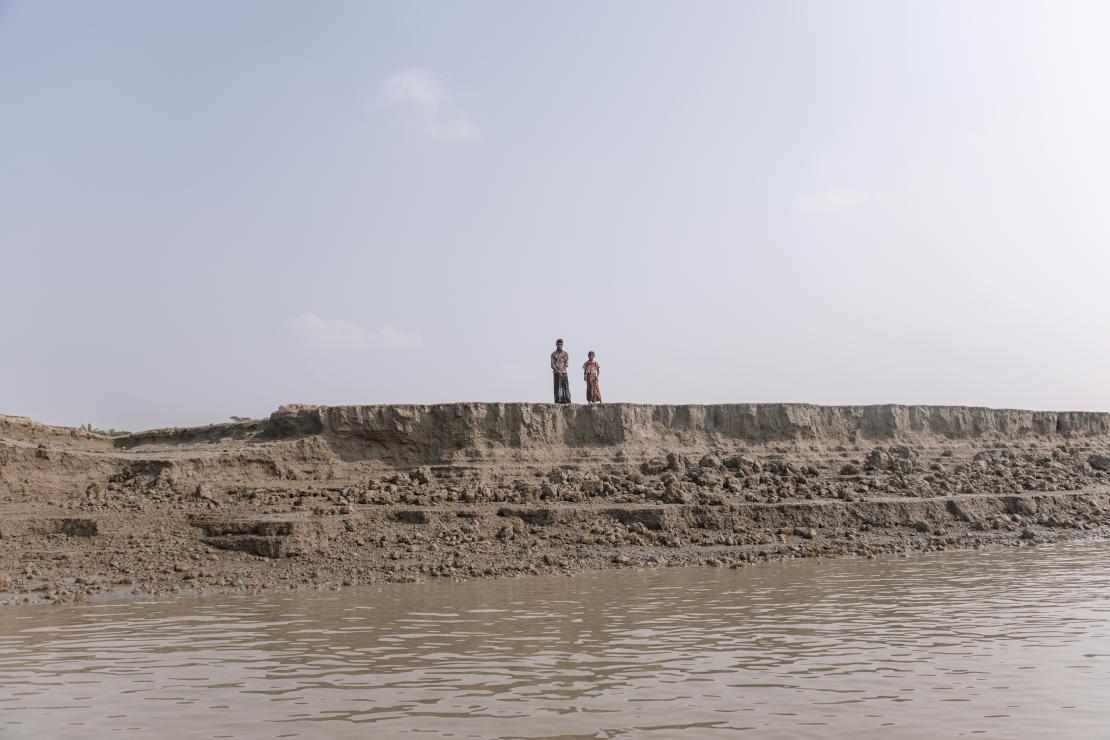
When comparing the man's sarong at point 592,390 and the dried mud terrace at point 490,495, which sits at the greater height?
the man's sarong at point 592,390

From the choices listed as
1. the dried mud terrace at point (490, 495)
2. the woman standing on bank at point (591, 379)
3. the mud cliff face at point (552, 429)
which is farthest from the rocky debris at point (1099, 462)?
the woman standing on bank at point (591, 379)

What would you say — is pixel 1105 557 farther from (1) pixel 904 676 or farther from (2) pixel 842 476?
(1) pixel 904 676

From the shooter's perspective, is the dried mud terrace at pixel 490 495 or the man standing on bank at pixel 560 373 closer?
the dried mud terrace at pixel 490 495

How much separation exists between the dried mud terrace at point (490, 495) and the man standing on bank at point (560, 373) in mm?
636

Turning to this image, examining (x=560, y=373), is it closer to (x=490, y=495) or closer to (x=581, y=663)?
(x=490, y=495)

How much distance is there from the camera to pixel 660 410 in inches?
714

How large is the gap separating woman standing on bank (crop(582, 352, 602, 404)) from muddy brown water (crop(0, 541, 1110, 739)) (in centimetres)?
842

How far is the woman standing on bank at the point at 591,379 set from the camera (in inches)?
713

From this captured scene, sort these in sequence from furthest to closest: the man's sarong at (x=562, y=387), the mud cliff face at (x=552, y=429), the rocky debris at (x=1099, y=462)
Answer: the rocky debris at (x=1099, y=462) → the man's sarong at (x=562, y=387) → the mud cliff face at (x=552, y=429)

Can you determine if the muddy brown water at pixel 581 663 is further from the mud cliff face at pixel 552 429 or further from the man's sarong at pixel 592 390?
the man's sarong at pixel 592 390

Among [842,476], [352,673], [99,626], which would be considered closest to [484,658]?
[352,673]

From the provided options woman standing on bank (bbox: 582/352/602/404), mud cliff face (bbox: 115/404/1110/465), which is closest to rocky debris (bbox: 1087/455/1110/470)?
mud cliff face (bbox: 115/404/1110/465)

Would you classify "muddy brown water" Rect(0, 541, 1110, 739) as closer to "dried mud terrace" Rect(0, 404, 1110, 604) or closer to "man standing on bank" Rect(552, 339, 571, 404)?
"dried mud terrace" Rect(0, 404, 1110, 604)

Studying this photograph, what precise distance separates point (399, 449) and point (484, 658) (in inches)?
400
